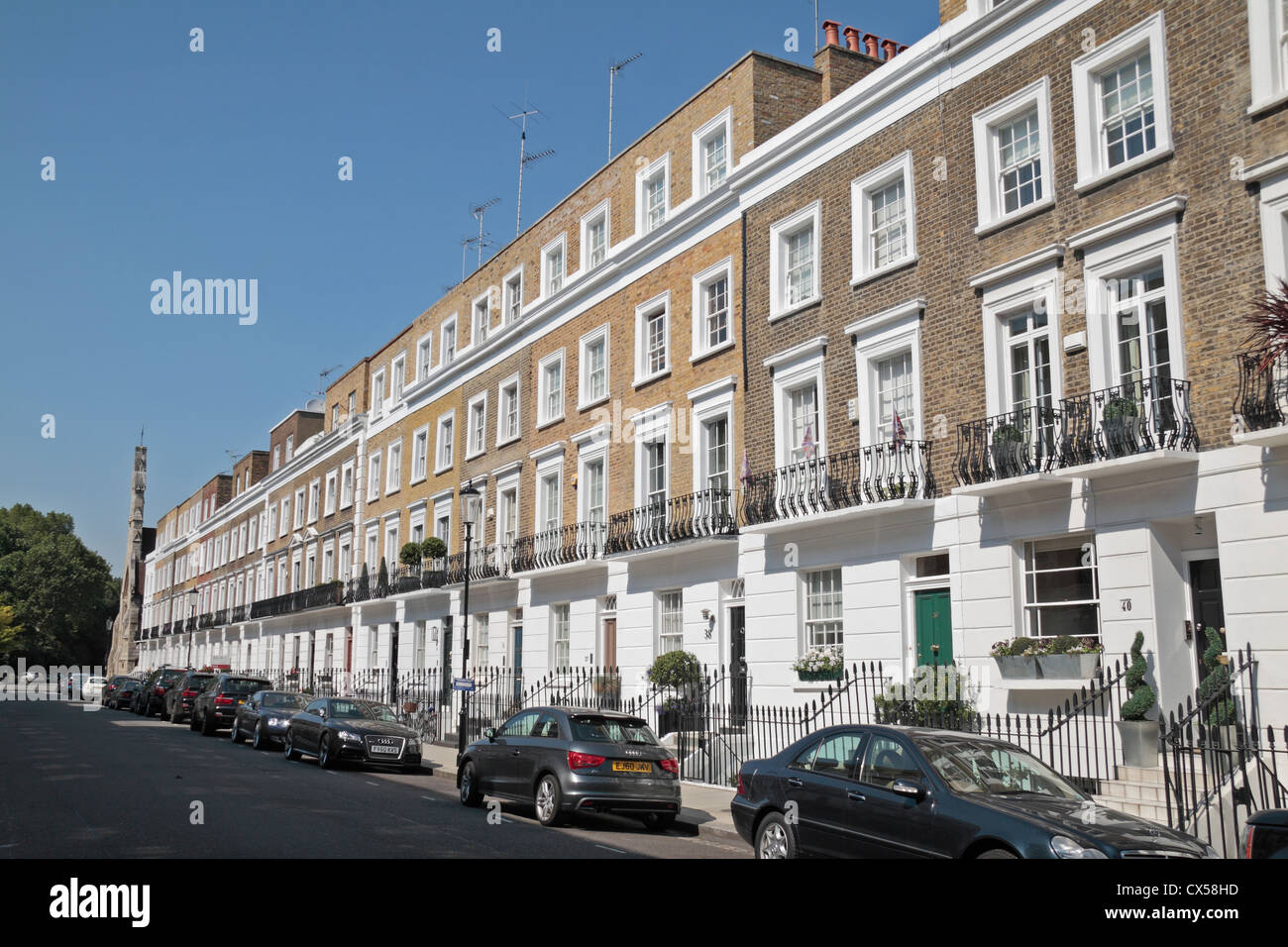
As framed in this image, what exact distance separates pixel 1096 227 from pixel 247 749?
69.4 ft

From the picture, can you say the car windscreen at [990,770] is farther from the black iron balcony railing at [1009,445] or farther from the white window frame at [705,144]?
the white window frame at [705,144]

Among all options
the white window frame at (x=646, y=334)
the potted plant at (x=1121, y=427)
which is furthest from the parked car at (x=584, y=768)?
the white window frame at (x=646, y=334)

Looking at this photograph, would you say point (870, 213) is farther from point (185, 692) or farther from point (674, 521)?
point (185, 692)

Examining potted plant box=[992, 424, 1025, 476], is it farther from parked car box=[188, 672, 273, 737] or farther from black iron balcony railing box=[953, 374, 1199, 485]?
parked car box=[188, 672, 273, 737]

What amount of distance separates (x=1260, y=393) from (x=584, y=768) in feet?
29.8

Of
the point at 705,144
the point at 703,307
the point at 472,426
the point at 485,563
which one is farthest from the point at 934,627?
the point at 472,426

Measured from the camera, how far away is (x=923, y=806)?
28.3 feet

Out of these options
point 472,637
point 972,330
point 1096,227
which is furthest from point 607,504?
point 1096,227

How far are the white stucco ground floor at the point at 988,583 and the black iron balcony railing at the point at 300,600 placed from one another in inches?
717

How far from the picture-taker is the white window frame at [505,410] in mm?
30500

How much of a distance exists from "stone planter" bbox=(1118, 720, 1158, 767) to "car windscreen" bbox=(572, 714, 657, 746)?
229 inches

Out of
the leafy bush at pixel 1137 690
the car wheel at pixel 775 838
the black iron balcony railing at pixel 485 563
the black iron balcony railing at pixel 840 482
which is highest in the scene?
the black iron balcony railing at pixel 840 482

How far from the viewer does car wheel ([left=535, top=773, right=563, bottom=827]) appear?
13719 millimetres

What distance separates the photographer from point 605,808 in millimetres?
13641
